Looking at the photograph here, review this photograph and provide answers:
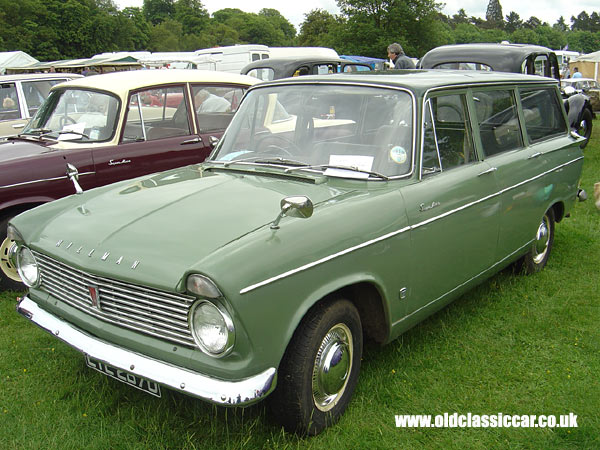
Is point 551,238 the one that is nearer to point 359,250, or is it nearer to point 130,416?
point 359,250

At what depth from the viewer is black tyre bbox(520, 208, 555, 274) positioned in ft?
16.3

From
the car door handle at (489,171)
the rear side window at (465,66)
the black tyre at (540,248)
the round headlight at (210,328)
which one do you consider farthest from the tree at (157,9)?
the round headlight at (210,328)

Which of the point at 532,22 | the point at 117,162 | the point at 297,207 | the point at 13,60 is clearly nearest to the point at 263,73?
the point at 117,162

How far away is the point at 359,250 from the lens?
9.45 feet

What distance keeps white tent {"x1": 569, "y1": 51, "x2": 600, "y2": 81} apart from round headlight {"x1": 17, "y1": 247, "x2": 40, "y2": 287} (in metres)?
31.0

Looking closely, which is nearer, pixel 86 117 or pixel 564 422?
pixel 564 422

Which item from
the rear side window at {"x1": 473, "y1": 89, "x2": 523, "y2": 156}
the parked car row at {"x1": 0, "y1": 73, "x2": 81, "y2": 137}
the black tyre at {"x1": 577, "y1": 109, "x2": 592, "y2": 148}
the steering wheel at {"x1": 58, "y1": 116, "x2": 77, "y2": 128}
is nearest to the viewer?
the rear side window at {"x1": 473, "y1": 89, "x2": 523, "y2": 156}

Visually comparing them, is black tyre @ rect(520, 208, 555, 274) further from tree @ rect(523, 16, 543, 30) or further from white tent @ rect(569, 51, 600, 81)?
tree @ rect(523, 16, 543, 30)

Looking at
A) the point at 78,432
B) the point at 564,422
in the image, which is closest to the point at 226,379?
the point at 78,432

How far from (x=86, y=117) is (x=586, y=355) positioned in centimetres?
487

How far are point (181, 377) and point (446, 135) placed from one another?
89.5 inches

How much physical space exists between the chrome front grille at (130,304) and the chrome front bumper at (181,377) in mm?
121

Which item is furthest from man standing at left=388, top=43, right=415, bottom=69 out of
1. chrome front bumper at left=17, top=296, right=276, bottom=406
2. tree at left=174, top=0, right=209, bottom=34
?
tree at left=174, top=0, right=209, bottom=34

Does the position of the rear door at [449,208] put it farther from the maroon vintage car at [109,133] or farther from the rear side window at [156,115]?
the rear side window at [156,115]
